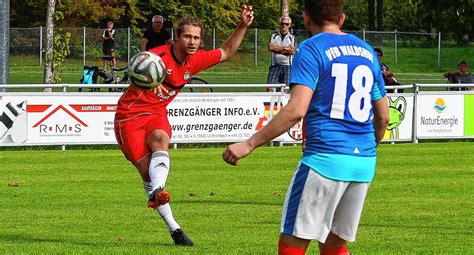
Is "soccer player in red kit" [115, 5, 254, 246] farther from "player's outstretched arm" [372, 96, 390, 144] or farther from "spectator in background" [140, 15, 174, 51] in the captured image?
"spectator in background" [140, 15, 174, 51]

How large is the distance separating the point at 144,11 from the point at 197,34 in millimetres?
56518

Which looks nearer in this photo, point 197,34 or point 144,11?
point 197,34

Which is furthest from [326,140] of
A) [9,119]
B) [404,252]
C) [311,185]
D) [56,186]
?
[9,119]

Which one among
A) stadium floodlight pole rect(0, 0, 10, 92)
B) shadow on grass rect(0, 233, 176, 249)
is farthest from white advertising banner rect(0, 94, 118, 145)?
shadow on grass rect(0, 233, 176, 249)

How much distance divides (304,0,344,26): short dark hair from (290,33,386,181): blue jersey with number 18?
0.29ft

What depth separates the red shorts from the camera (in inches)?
448

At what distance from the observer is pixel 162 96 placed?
37.9 ft

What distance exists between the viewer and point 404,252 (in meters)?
10.7

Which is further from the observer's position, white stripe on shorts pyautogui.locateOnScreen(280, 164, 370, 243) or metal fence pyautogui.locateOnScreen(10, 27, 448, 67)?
metal fence pyautogui.locateOnScreen(10, 27, 448, 67)

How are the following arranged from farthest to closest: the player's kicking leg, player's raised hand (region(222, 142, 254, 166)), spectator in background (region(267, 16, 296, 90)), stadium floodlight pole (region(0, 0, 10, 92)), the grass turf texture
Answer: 1. spectator in background (region(267, 16, 296, 90))
2. stadium floodlight pole (region(0, 0, 10, 92))
3. the grass turf texture
4. the player's kicking leg
5. player's raised hand (region(222, 142, 254, 166))

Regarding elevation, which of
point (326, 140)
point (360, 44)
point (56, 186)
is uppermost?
point (360, 44)

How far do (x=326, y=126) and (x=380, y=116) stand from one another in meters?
0.66

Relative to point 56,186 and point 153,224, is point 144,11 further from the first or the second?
point 153,224

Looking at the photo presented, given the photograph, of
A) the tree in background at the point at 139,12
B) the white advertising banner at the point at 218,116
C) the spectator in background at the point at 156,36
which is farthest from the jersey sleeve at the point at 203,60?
the tree in background at the point at 139,12
